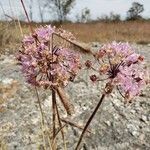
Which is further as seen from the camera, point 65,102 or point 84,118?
point 84,118

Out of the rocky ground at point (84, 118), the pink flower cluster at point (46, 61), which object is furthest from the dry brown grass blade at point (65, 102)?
the rocky ground at point (84, 118)

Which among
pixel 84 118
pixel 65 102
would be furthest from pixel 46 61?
pixel 84 118

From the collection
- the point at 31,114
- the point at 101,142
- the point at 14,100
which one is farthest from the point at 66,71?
the point at 14,100

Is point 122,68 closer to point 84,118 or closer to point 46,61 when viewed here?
point 46,61

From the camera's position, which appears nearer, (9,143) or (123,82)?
(123,82)

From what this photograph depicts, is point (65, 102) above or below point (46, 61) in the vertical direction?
below

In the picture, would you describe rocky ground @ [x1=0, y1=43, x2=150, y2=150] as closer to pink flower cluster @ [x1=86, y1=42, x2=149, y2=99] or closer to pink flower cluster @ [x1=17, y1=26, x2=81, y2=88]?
pink flower cluster @ [x1=17, y1=26, x2=81, y2=88]

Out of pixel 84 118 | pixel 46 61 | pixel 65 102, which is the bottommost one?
pixel 84 118

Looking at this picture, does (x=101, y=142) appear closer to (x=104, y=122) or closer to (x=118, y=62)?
(x=104, y=122)
